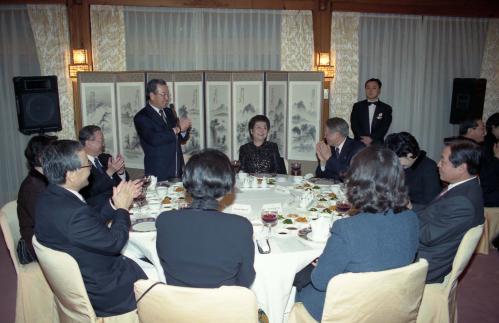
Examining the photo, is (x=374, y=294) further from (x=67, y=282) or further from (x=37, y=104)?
(x=37, y=104)

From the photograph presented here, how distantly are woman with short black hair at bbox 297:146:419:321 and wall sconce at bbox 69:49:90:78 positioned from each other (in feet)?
17.5

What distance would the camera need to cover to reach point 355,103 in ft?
23.2

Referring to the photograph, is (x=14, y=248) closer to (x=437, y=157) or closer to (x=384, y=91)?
(x=384, y=91)

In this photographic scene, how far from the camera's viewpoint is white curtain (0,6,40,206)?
21.2 ft

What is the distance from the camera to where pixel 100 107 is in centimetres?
645

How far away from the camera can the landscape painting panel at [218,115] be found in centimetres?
668

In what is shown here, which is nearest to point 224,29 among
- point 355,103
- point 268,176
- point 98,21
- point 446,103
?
point 98,21

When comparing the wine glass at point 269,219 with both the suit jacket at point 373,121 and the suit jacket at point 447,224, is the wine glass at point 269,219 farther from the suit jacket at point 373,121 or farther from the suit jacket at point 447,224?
the suit jacket at point 373,121

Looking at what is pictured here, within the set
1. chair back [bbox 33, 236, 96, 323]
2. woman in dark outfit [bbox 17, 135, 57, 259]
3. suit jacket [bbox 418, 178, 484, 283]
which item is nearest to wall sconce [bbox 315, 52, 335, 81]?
suit jacket [bbox 418, 178, 484, 283]

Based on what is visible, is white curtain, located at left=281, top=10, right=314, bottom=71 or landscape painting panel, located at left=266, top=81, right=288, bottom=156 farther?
white curtain, located at left=281, top=10, right=314, bottom=71

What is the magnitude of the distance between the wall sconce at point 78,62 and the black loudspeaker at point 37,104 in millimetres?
688

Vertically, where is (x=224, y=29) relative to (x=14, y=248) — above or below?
above

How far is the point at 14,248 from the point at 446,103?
7.47 metres

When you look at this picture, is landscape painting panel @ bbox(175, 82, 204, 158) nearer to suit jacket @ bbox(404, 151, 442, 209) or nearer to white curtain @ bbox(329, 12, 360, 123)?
white curtain @ bbox(329, 12, 360, 123)
